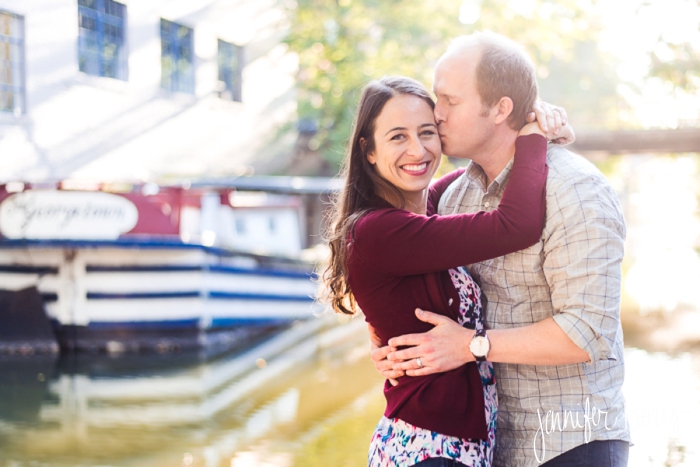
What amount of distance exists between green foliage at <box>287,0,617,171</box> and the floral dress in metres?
17.2

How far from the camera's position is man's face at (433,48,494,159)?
2404mm

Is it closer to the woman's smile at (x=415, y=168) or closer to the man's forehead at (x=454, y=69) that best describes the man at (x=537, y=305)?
the man's forehead at (x=454, y=69)

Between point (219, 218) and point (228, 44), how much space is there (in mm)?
9983

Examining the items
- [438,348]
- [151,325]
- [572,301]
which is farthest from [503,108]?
[151,325]

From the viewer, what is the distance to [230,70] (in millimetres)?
19656

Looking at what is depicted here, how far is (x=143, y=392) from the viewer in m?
7.20

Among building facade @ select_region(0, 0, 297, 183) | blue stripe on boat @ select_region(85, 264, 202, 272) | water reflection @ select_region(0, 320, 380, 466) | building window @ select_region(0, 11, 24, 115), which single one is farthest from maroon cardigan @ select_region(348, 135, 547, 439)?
building window @ select_region(0, 11, 24, 115)

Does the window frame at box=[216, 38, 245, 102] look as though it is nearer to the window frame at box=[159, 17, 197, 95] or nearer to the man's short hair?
the window frame at box=[159, 17, 197, 95]

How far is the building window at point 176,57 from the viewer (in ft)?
52.5

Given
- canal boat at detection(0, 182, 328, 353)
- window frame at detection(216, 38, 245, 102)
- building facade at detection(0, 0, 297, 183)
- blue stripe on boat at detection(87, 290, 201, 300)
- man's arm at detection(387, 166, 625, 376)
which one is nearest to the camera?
man's arm at detection(387, 166, 625, 376)

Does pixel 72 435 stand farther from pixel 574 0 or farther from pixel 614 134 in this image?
pixel 614 134

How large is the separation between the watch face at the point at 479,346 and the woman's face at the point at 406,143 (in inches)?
21.4

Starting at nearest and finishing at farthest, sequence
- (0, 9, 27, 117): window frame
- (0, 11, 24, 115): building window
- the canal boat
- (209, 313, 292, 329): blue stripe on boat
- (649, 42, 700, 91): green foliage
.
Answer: the canal boat < (209, 313, 292, 329): blue stripe on boat < (0, 11, 24, 115): building window < (0, 9, 27, 117): window frame < (649, 42, 700, 91): green foliage

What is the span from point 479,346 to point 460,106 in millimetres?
769
